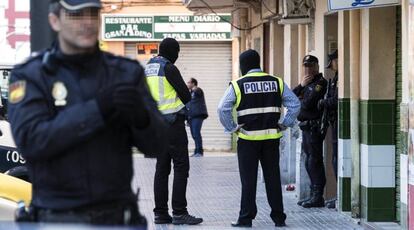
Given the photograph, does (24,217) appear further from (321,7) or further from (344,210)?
(321,7)

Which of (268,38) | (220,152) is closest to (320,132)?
(268,38)

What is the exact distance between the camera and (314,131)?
11141 mm

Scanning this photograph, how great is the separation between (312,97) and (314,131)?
18.3 inches

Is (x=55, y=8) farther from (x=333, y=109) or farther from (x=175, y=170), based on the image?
(x=333, y=109)

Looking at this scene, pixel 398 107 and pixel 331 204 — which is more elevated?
pixel 398 107

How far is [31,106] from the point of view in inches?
145

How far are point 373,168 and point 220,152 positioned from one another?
14.4 meters

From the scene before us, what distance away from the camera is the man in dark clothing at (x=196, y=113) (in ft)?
71.2

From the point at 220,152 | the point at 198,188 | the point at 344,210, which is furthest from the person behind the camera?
the point at 220,152

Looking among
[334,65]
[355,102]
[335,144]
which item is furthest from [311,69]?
[355,102]

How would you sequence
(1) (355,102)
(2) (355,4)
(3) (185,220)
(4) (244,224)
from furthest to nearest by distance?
(1) (355,102), (3) (185,220), (4) (244,224), (2) (355,4)

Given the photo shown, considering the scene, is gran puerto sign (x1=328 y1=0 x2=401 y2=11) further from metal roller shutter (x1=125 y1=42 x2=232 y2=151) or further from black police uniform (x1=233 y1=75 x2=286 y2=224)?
metal roller shutter (x1=125 y1=42 x2=232 y2=151)

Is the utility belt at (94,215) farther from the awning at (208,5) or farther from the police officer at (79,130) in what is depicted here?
the awning at (208,5)

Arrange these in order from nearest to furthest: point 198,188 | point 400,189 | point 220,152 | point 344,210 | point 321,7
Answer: point 400,189, point 344,210, point 321,7, point 198,188, point 220,152
